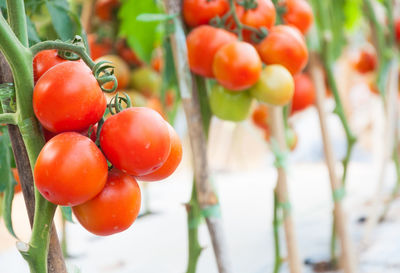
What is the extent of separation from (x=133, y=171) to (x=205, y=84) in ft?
1.22

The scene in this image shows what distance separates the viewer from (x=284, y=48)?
0.56 m

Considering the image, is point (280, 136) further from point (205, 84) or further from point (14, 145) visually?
point (14, 145)

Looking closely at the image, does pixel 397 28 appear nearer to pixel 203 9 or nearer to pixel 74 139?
pixel 203 9

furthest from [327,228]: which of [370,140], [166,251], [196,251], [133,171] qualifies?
[370,140]

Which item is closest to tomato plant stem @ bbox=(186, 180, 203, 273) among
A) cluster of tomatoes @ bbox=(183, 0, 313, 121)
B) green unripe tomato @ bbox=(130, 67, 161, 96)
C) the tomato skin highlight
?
cluster of tomatoes @ bbox=(183, 0, 313, 121)

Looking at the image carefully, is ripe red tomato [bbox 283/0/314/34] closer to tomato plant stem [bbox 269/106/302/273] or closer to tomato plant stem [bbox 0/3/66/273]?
tomato plant stem [bbox 269/106/302/273]

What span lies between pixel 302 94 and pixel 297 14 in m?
0.24

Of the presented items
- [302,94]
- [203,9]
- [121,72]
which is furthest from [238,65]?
[121,72]

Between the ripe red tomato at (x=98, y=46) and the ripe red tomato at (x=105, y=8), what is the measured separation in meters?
0.06

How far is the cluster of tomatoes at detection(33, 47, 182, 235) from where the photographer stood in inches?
11.1

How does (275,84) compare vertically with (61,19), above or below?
below

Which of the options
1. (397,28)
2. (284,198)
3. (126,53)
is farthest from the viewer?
(126,53)

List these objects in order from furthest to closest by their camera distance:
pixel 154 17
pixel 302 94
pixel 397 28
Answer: pixel 397 28, pixel 302 94, pixel 154 17

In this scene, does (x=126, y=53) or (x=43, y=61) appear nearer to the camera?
(x=43, y=61)
